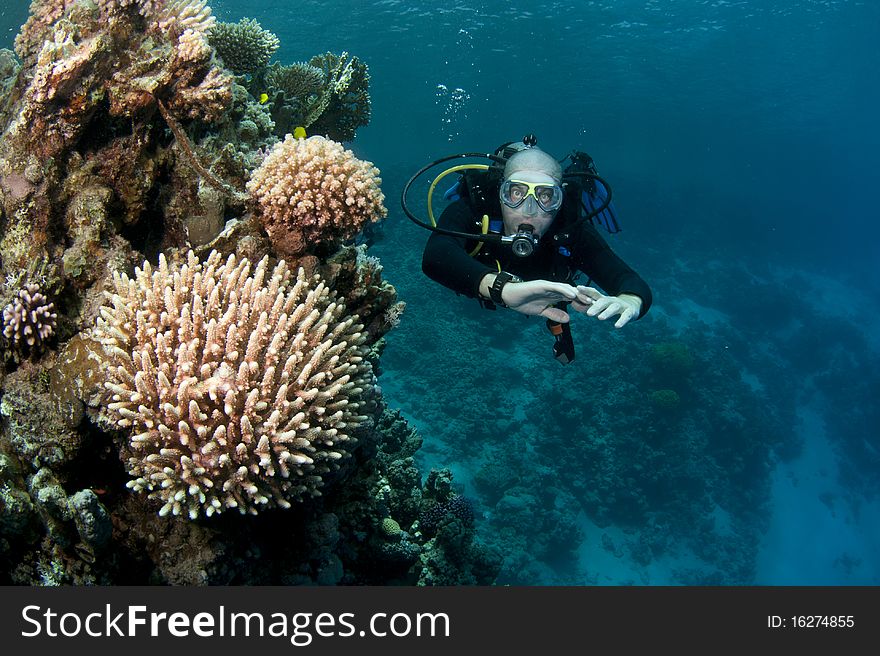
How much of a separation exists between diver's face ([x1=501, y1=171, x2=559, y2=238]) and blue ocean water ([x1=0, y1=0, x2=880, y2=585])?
11.8m

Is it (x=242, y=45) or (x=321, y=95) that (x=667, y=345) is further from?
(x=242, y=45)

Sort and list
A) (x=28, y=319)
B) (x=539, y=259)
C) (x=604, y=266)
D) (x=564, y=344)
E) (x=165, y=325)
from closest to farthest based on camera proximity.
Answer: (x=165, y=325), (x=28, y=319), (x=604, y=266), (x=539, y=259), (x=564, y=344)

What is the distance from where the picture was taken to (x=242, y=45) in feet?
19.3

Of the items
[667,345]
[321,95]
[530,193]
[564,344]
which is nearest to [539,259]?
[530,193]

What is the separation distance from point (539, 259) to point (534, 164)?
1.00 metres

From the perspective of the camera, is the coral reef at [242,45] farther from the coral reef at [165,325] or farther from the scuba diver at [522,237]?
the scuba diver at [522,237]

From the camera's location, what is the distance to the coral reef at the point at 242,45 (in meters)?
5.79

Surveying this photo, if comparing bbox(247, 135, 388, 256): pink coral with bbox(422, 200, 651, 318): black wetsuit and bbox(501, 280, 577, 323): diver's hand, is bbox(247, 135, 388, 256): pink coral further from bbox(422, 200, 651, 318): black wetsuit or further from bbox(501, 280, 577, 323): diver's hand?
bbox(501, 280, 577, 323): diver's hand

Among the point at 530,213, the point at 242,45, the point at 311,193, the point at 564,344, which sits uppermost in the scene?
the point at 242,45

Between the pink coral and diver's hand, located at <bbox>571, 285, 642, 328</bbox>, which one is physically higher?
the pink coral

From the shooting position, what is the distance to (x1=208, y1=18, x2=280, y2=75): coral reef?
5.79 meters

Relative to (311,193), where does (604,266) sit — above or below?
below

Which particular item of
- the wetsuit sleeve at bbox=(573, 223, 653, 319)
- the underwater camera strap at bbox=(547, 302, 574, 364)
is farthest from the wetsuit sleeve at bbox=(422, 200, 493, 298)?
the underwater camera strap at bbox=(547, 302, 574, 364)

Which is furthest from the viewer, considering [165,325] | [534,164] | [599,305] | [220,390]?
[534,164]
